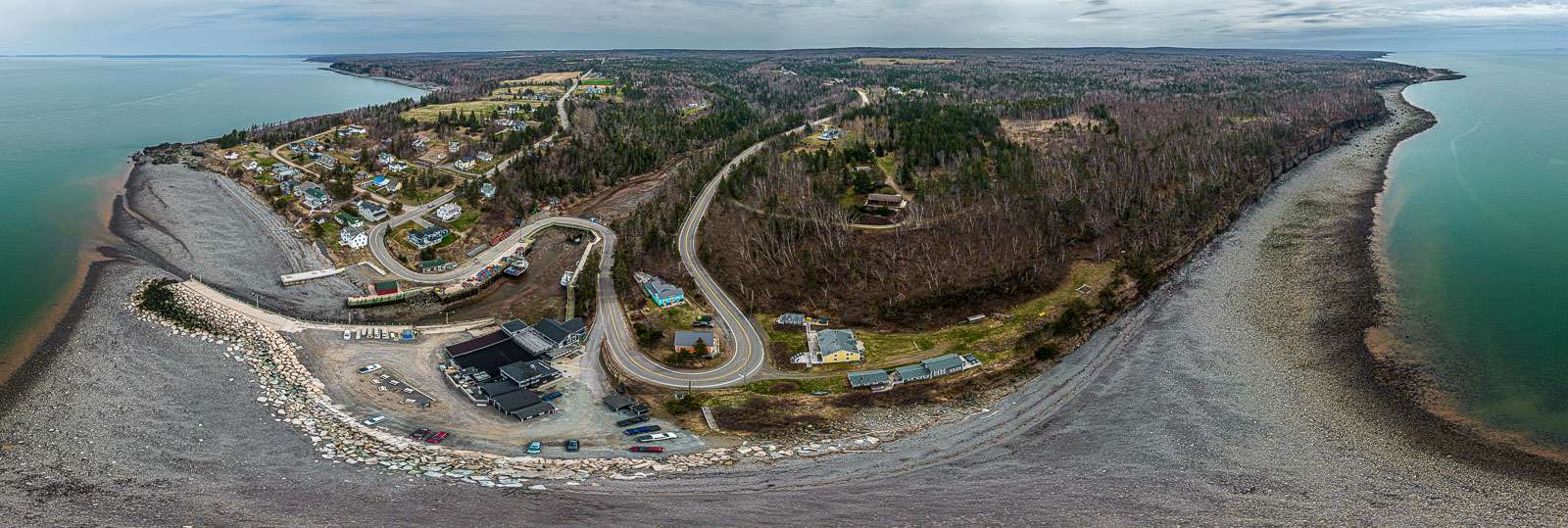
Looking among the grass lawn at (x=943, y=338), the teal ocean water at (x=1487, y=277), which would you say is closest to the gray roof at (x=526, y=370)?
the grass lawn at (x=943, y=338)

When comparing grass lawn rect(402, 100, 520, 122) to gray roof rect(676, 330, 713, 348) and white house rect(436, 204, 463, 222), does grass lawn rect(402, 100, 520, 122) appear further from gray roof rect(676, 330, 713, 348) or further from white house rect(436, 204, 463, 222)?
gray roof rect(676, 330, 713, 348)

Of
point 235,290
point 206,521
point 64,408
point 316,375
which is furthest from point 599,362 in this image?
point 235,290

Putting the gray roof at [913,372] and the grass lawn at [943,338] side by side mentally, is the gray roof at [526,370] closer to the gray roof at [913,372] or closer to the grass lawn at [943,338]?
the grass lawn at [943,338]

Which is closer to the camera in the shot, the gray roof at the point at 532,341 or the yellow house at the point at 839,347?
the gray roof at the point at 532,341

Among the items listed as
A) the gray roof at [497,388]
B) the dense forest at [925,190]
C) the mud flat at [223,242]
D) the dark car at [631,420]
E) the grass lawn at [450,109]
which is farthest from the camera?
the grass lawn at [450,109]

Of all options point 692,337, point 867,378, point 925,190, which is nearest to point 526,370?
point 692,337

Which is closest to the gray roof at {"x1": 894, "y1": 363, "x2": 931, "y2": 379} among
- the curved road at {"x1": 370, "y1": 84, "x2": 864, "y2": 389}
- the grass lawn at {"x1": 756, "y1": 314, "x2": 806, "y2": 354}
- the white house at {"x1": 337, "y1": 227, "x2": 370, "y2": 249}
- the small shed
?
the grass lawn at {"x1": 756, "y1": 314, "x2": 806, "y2": 354}
